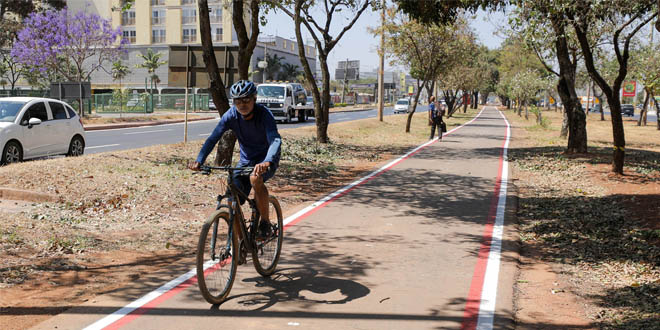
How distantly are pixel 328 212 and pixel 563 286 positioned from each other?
4.42m

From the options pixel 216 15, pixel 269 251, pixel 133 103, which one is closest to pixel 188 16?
pixel 216 15

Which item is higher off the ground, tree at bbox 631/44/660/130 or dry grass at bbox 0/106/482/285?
tree at bbox 631/44/660/130

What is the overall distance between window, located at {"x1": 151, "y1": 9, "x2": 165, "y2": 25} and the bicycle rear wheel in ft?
259

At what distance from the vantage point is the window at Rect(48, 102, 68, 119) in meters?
14.4

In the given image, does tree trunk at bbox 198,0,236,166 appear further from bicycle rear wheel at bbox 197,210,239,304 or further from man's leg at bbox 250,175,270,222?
bicycle rear wheel at bbox 197,210,239,304

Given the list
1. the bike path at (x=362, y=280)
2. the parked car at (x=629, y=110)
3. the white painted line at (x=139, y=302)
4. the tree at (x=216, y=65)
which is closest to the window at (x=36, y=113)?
the tree at (x=216, y=65)

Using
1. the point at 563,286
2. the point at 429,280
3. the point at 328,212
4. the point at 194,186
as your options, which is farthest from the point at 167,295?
the point at 194,186

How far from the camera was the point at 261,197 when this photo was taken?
5738 mm

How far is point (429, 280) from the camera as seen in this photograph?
20.4 ft

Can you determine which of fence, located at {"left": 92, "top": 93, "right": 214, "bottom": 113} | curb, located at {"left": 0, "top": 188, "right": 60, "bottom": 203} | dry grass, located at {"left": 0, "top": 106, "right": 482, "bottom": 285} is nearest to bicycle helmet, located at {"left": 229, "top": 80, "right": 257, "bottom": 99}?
dry grass, located at {"left": 0, "top": 106, "right": 482, "bottom": 285}

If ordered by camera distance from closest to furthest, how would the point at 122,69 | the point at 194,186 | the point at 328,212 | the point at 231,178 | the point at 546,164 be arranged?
the point at 231,178 < the point at 328,212 < the point at 194,186 < the point at 546,164 < the point at 122,69

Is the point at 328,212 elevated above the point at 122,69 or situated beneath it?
situated beneath

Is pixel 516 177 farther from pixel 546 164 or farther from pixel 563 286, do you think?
pixel 563 286

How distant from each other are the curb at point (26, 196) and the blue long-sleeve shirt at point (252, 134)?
16.5 ft
